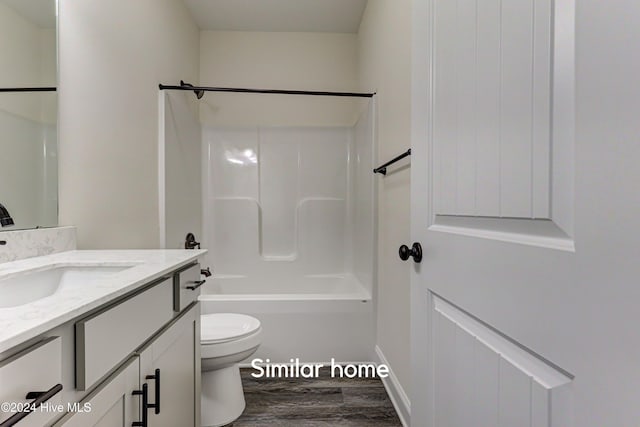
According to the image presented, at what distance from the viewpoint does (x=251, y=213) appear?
325cm

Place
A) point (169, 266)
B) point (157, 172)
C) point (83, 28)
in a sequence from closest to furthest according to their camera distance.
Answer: point (169, 266) → point (83, 28) → point (157, 172)

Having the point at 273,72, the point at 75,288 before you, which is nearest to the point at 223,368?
the point at 75,288

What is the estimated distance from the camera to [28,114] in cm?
125

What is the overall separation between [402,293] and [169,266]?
1183 mm

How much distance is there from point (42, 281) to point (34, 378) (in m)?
0.64

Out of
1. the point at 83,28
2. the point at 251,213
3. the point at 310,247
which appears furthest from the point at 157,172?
the point at 310,247

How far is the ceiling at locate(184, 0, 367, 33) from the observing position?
2705 mm

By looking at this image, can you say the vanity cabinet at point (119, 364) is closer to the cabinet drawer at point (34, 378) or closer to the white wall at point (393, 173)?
the cabinet drawer at point (34, 378)

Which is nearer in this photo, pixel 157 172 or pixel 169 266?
pixel 169 266

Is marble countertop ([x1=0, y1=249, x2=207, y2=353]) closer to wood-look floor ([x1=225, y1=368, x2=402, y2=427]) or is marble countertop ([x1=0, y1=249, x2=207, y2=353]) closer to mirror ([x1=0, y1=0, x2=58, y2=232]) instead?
mirror ([x1=0, y1=0, x2=58, y2=232])

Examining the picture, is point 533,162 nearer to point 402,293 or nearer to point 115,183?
point 402,293

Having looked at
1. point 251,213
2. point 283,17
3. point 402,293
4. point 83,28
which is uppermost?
point 283,17

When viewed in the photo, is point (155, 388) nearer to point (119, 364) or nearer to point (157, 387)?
point (157, 387)

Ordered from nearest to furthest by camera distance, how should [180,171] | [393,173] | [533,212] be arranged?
1. [533,212]
2. [393,173]
3. [180,171]
